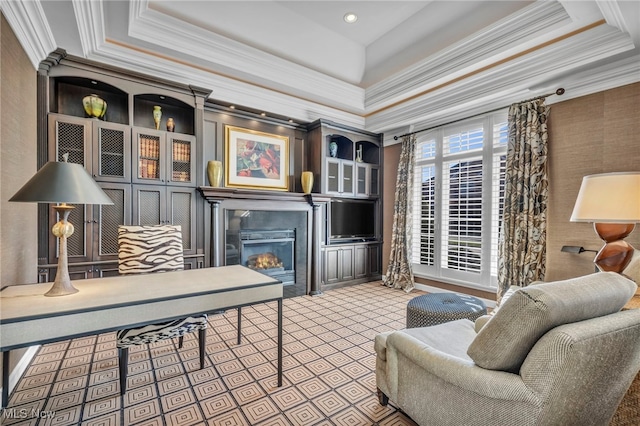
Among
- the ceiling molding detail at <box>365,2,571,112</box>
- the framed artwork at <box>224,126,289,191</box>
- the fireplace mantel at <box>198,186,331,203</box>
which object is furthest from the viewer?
the framed artwork at <box>224,126,289,191</box>

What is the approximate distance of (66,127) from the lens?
3.02 m

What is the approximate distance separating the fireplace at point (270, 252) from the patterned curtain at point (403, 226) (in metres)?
1.78

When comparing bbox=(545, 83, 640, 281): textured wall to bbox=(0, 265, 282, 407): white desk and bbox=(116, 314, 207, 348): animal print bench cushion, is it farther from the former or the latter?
bbox=(116, 314, 207, 348): animal print bench cushion

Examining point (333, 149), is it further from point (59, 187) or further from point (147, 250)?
point (59, 187)

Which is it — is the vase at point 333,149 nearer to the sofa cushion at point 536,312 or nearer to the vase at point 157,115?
the vase at point 157,115

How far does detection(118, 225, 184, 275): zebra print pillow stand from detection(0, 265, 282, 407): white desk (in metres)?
0.36

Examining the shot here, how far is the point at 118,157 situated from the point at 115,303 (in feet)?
7.68

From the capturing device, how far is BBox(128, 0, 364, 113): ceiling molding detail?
2.91 m

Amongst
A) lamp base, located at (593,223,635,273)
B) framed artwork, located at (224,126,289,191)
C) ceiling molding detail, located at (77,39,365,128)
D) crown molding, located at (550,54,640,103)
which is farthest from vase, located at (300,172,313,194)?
lamp base, located at (593,223,635,273)

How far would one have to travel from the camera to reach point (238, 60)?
354 cm

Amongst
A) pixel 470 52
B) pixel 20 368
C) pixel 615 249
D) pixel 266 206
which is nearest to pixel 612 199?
pixel 615 249

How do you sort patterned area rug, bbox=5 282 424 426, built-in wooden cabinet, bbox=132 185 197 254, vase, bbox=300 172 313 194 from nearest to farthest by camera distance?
patterned area rug, bbox=5 282 424 426, built-in wooden cabinet, bbox=132 185 197 254, vase, bbox=300 172 313 194

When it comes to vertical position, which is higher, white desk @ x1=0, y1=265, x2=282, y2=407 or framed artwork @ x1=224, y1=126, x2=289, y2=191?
framed artwork @ x1=224, y1=126, x2=289, y2=191

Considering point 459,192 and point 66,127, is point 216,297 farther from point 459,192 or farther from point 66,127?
point 459,192
